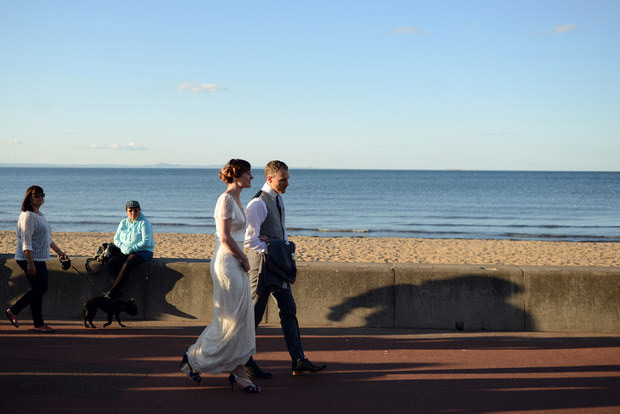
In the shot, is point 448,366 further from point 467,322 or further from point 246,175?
point 246,175

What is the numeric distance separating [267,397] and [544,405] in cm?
210

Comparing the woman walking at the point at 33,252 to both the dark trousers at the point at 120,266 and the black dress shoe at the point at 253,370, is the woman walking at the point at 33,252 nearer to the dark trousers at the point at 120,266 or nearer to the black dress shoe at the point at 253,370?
the dark trousers at the point at 120,266

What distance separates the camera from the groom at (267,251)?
5105 mm

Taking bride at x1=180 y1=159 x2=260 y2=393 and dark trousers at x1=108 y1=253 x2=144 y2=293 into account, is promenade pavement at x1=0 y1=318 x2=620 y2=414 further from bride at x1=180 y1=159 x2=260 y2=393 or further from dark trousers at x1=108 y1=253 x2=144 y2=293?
dark trousers at x1=108 y1=253 x2=144 y2=293

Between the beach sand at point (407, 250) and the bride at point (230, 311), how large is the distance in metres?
9.35

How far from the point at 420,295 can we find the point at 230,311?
3079mm

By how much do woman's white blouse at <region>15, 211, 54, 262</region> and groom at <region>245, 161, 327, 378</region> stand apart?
2.79 meters

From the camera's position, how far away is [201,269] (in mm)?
7305

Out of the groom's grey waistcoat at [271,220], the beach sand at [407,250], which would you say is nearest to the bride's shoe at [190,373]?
the groom's grey waistcoat at [271,220]

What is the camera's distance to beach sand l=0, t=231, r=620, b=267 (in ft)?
51.5

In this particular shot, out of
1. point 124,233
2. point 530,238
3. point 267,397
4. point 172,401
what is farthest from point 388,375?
point 530,238

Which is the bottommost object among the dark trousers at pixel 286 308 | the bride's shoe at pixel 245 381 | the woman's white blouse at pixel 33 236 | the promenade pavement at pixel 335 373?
the promenade pavement at pixel 335 373

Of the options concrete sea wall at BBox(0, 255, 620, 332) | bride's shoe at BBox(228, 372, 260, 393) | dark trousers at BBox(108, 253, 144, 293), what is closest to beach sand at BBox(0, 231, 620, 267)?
dark trousers at BBox(108, 253, 144, 293)

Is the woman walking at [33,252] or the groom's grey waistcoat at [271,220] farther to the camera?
the woman walking at [33,252]
